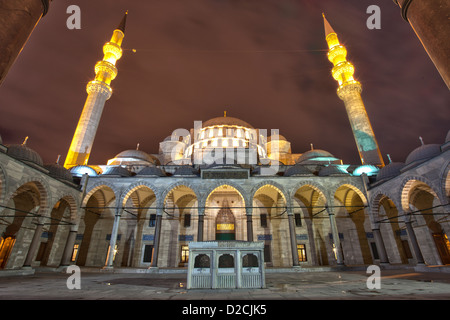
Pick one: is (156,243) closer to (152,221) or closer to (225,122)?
(152,221)

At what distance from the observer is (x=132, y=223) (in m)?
19.3

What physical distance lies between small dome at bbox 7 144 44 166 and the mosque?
0.23 ft

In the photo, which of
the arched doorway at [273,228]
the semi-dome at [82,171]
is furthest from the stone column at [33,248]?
the arched doorway at [273,228]

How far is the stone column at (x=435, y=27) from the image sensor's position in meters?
2.46

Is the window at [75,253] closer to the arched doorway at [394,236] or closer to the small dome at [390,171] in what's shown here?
the small dome at [390,171]

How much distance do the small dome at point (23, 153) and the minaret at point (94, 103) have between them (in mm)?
7447

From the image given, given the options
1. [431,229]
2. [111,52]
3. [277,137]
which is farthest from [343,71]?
[111,52]

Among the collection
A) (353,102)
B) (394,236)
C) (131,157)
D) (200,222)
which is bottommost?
(394,236)

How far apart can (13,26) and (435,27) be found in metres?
4.79

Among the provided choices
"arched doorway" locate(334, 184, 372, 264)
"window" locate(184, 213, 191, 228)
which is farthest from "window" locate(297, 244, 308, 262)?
"window" locate(184, 213, 191, 228)

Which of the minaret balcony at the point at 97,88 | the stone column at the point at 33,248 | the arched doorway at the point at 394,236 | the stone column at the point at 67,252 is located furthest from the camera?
the minaret balcony at the point at 97,88

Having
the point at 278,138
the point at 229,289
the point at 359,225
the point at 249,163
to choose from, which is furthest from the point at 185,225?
the point at 278,138

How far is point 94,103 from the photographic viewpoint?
2417 cm
